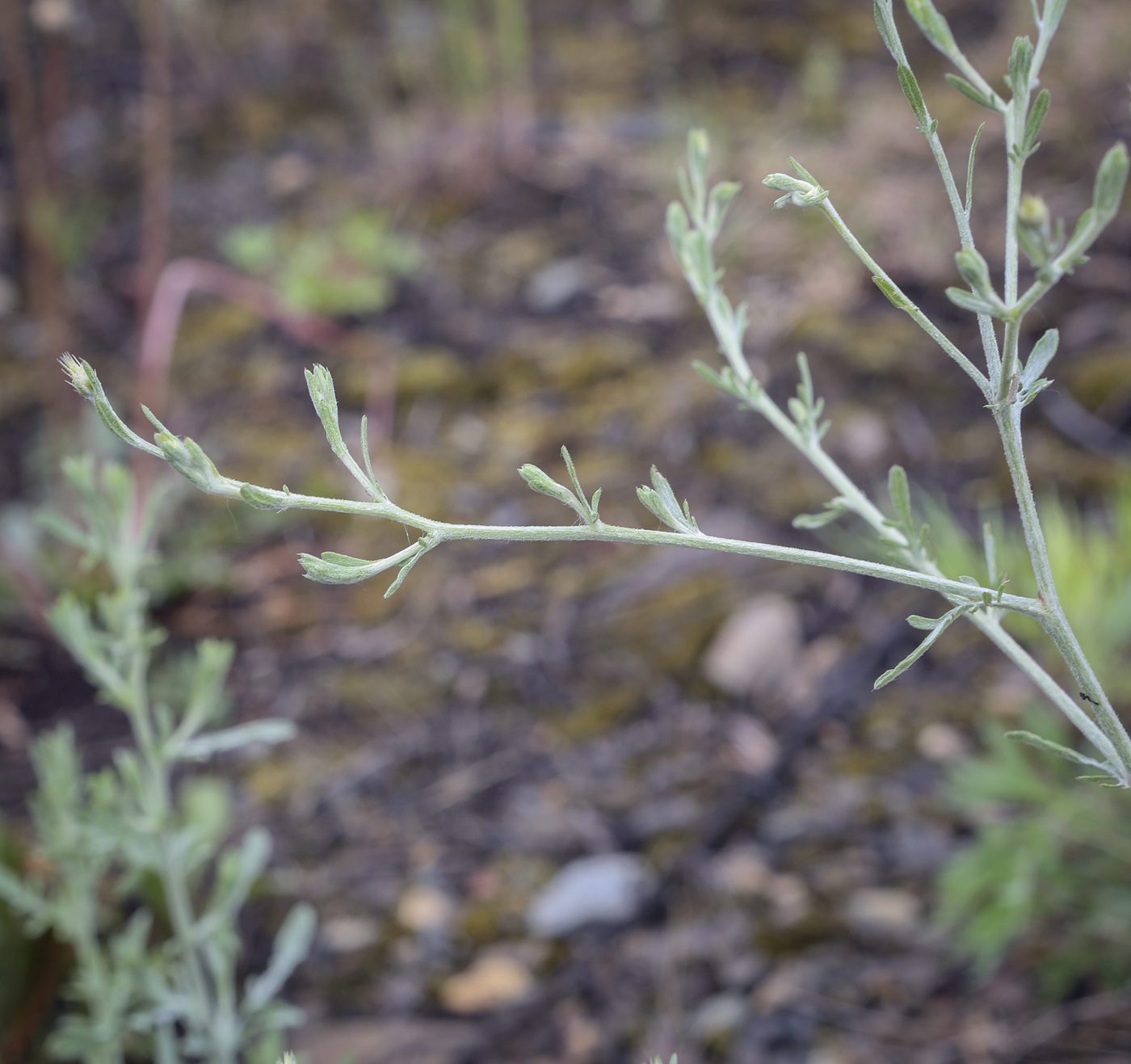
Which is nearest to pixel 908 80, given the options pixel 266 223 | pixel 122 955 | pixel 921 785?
pixel 122 955

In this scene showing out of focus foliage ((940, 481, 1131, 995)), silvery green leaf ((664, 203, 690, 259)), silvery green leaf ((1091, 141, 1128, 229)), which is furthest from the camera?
out of focus foliage ((940, 481, 1131, 995))

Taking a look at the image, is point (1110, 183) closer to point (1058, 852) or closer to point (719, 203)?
point (719, 203)

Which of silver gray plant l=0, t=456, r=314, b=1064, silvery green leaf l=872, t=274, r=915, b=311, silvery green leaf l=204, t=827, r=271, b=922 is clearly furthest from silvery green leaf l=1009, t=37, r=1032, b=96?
silvery green leaf l=204, t=827, r=271, b=922

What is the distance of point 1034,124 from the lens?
43 centimetres

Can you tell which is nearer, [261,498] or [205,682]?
[261,498]

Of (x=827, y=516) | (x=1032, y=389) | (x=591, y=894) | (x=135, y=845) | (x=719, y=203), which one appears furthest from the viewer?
(x=591, y=894)

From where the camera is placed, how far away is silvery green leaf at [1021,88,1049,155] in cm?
42

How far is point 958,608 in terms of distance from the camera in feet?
1.59

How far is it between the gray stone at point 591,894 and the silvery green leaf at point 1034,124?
1159 millimetres

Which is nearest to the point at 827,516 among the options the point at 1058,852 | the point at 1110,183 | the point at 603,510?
the point at 1110,183

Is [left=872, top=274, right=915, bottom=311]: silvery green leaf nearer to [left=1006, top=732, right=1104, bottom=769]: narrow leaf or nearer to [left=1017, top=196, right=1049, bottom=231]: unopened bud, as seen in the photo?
[left=1017, top=196, right=1049, bottom=231]: unopened bud

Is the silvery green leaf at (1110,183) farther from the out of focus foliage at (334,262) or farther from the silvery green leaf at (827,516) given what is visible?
the out of focus foliage at (334,262)

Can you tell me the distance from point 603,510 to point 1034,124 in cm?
153

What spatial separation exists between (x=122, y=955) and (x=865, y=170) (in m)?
2.60
